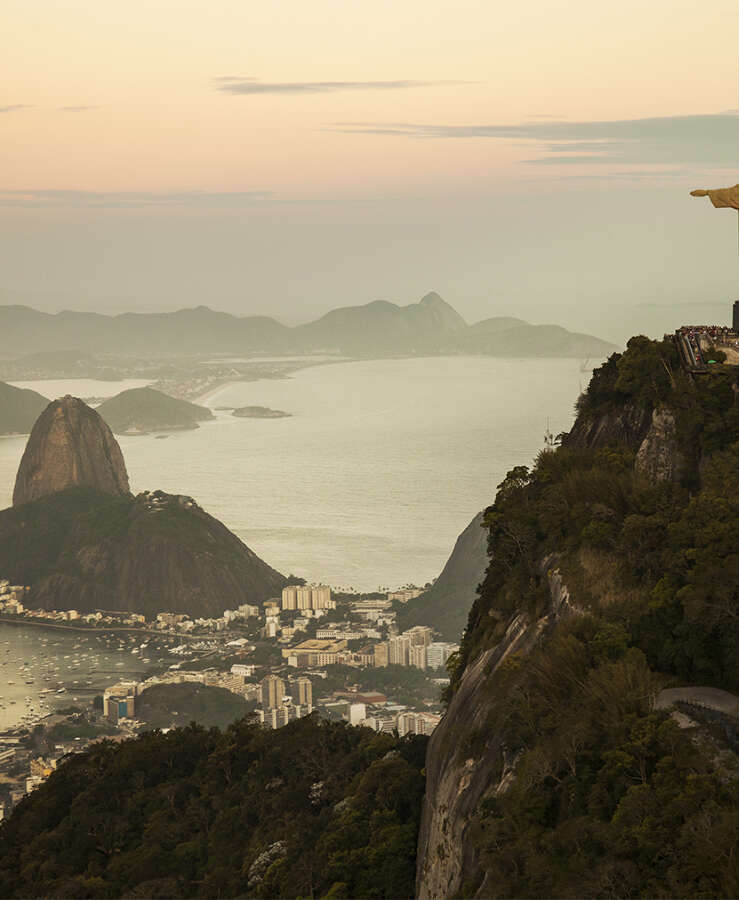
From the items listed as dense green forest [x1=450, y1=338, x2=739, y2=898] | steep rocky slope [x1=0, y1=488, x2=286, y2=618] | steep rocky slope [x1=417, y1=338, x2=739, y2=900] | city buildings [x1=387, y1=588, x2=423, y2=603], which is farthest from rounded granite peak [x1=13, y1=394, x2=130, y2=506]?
steep rocky slope [x1=417, y1=338, x2=739, y2=900]

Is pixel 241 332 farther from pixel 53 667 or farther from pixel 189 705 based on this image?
pixel 189 705

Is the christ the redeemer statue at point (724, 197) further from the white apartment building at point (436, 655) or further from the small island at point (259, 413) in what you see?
the small island at point (259, 413)

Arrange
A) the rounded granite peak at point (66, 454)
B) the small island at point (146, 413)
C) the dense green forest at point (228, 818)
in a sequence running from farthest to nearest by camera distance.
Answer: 1. the small island at point (146, 413)
2. the rounded granite peak at point (66, 454)
3. the dense green forest at point (228, 818)

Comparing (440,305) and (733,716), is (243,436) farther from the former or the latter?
(733,716)

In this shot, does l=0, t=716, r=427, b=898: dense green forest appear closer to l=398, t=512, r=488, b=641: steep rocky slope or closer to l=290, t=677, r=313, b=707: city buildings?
l=290, t=677, r=313, b=707: city buildings

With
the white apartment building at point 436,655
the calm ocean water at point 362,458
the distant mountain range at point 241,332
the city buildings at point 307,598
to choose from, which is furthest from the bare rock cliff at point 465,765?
the distant mountain range at point 241,332
